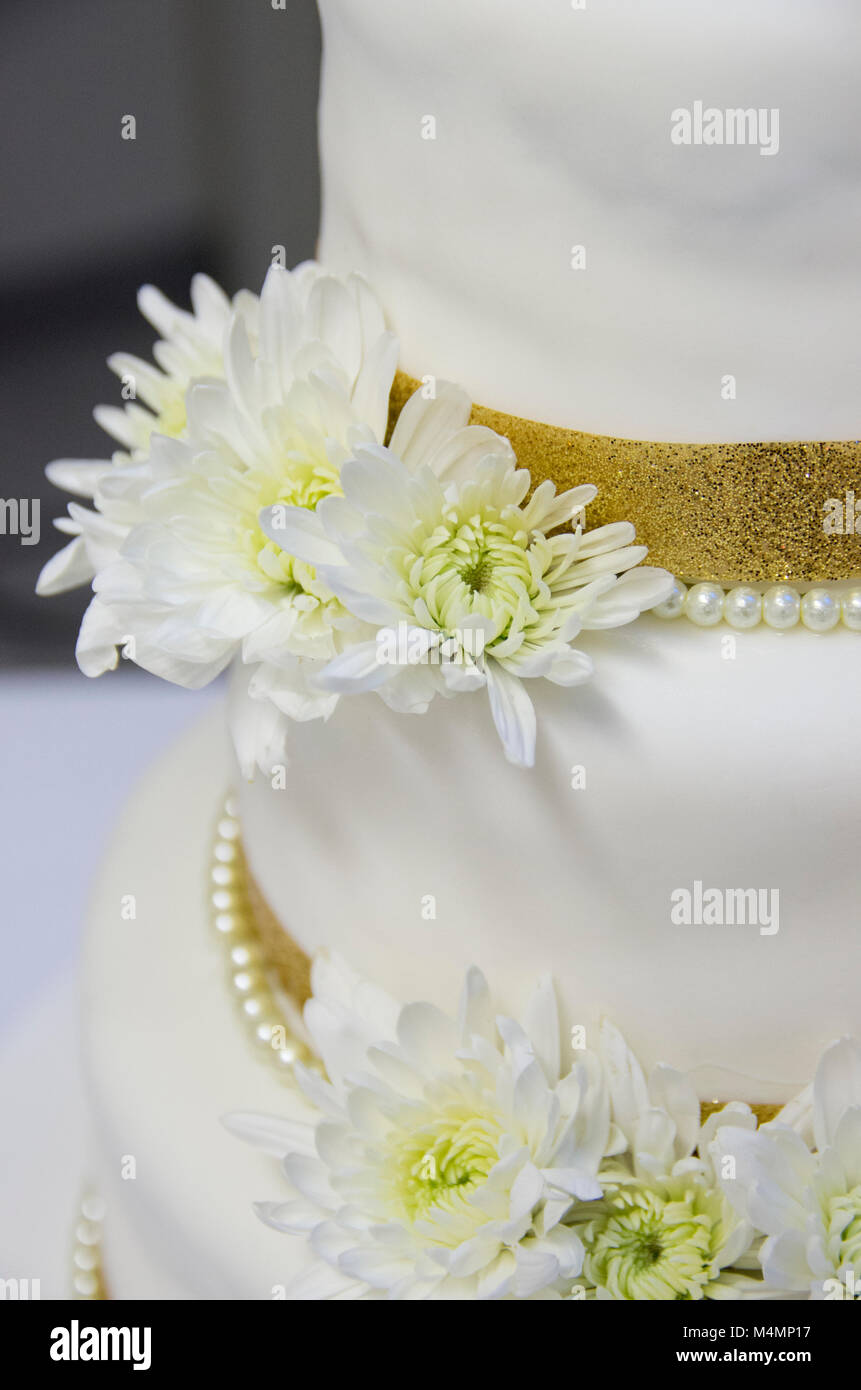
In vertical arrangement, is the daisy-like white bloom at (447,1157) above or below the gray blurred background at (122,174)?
below

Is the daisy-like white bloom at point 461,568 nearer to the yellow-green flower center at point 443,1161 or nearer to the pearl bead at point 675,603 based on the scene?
the pearl bead at point 675,603

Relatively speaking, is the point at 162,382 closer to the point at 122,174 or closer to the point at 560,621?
the point at 560,621

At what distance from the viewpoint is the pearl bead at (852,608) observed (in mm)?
909

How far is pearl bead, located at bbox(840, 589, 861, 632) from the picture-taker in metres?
0.91

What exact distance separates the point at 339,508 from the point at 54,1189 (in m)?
1.08

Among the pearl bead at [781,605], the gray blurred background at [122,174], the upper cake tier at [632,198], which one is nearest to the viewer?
the upper cake tier at [632,198]

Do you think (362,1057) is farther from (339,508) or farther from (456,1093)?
(339,508)

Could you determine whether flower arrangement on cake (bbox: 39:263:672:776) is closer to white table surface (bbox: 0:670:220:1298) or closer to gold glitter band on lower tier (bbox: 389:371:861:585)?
gold glitter band on lower tier (bbox: 389:371:861:585)

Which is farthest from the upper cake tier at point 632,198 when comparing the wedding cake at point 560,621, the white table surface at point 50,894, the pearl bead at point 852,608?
the white table surface at point 50,894

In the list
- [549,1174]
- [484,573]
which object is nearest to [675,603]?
[484,573]

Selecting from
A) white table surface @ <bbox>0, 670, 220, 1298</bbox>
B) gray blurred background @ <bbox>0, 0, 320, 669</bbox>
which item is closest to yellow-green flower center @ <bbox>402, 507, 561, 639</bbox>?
white table surface @ <bbox>0, 670, 220, 1298</bbox>

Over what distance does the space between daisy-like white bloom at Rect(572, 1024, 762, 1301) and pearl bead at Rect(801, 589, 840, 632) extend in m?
0.30

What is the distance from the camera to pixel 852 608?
0.91 metres

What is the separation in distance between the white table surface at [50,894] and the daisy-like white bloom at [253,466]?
2.68ft
